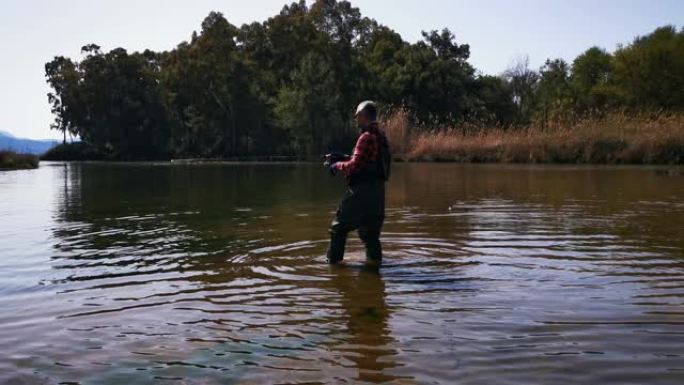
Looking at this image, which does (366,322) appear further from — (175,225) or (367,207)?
(175,225)

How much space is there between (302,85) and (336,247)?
5923cm

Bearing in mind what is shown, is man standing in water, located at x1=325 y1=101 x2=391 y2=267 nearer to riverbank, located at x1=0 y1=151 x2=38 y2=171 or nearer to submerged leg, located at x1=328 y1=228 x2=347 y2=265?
submerged leg, located at x1=328 y1=228 x2=347 y2=265

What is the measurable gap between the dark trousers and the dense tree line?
158 ft

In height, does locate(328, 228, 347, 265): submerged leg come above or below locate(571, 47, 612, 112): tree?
below

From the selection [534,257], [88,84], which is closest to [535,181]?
[534,257]

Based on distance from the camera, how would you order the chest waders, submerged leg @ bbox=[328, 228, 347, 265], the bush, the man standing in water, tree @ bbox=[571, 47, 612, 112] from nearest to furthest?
the man standing in water < the chest waders < submerged leg @ bbox=[328, 228, 347, 265] < tree @ bbox=[571, 47, 612, 112] < the bush

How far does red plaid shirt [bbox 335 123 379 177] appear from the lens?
8.18 m

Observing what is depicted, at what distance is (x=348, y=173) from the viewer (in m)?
8.35

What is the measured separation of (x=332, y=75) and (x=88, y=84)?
121 ft

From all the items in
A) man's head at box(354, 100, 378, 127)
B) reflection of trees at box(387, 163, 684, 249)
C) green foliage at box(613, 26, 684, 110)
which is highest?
green foliage at box(613, 26, 684, 110)

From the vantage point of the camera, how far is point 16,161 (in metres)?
49.9

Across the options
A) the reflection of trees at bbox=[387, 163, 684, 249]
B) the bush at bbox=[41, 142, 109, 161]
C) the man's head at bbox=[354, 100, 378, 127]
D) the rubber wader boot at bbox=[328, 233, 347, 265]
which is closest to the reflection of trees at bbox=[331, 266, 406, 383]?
the rubber wader boot at bbox=[328, 233, 347, 265]

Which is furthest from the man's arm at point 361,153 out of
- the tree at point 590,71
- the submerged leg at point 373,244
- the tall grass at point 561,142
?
the tree at point 590,71

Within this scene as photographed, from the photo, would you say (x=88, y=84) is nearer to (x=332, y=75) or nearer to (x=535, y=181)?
(x=332, y=75)
